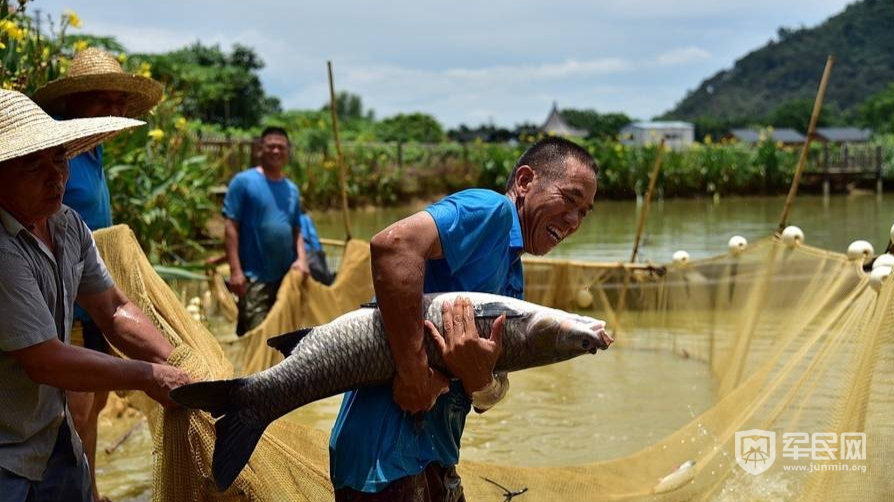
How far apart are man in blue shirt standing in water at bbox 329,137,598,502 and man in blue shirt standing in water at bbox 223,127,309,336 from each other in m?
3.83

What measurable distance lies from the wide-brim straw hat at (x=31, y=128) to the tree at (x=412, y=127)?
3457 centimetres

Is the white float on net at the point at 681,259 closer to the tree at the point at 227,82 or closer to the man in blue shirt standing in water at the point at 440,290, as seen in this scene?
the man in blue shirt standing in water at the point at 440,290

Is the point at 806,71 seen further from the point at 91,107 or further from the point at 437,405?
the point at 437,405

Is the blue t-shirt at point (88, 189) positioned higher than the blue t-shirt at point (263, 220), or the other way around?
the blue t-shirt at point (88, 189)

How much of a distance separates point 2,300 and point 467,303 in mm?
989

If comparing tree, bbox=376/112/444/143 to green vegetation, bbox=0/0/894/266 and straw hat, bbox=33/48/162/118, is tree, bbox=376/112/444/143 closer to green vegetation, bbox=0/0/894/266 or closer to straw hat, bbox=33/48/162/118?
green vegetation, bbox=0/0/894/266

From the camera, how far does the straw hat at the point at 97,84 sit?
3.45m

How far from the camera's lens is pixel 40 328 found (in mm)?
1983

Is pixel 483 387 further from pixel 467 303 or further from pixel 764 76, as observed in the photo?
pixel 764 76

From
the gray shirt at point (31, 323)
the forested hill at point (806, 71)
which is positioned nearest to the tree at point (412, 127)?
the gray shirt at point (31, 323)

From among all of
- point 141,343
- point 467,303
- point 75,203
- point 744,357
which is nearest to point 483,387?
point 467,303

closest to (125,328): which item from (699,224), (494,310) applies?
(494,310)

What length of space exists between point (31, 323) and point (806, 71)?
147252 millimetres

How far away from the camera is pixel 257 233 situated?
5875 mm
